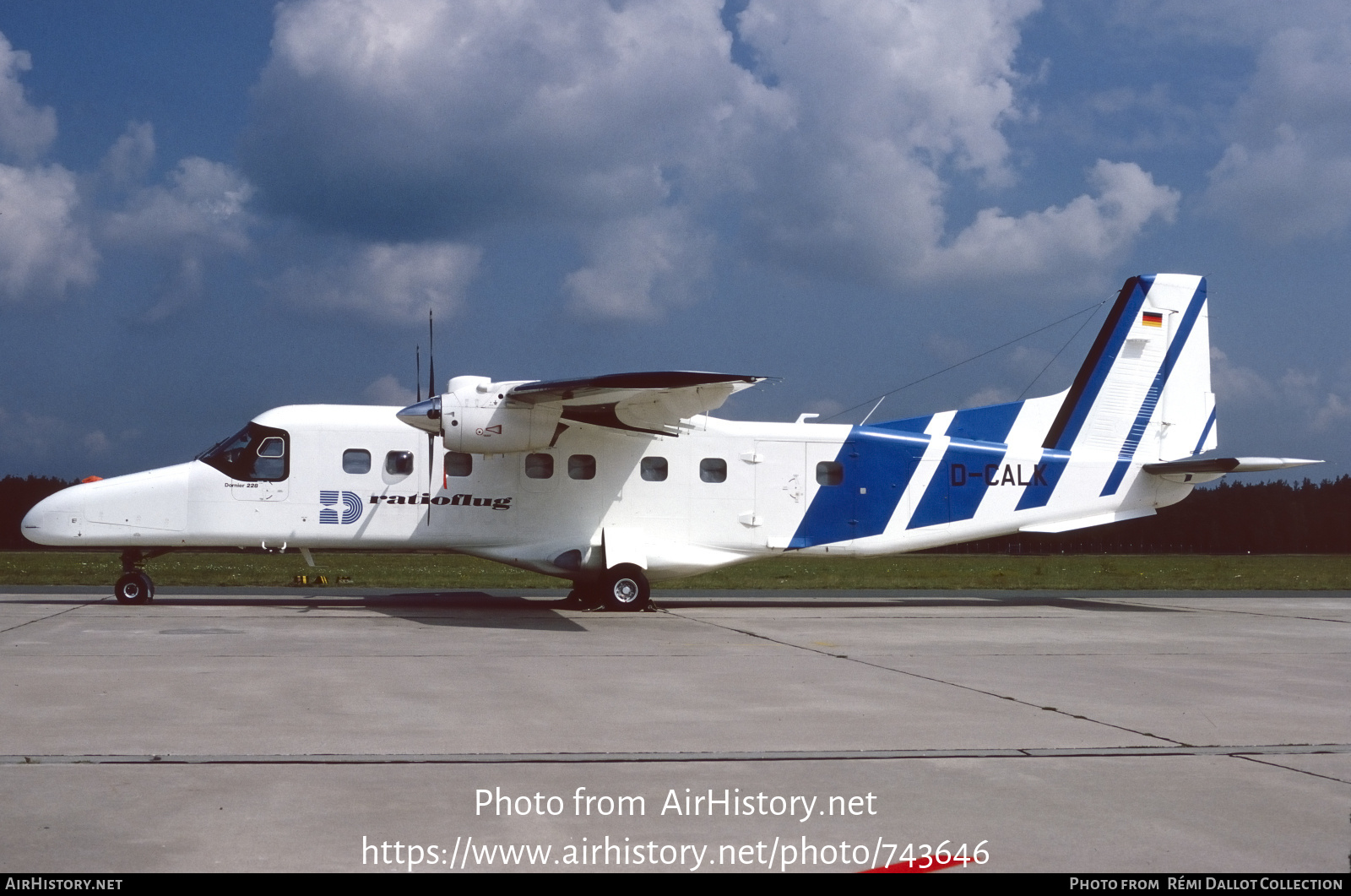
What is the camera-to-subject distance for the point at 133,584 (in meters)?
16.9

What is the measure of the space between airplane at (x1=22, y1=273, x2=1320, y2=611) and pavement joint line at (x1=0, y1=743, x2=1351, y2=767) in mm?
9079

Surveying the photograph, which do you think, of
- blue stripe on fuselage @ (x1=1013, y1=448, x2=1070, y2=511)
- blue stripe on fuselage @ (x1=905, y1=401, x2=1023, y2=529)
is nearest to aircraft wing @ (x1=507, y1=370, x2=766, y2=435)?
blue stripe on fuselage @ (x1=905, y1=401, x2=1023, y2=529)

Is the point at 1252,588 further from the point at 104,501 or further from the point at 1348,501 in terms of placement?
the point at 1348,501

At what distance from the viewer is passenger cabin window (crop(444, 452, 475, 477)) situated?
1750 centimetres

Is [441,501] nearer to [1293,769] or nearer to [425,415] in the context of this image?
[425,415]

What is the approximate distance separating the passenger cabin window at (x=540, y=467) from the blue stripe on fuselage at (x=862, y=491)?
Result: 4.23m

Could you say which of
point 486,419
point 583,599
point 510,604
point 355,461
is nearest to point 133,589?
point 355,461

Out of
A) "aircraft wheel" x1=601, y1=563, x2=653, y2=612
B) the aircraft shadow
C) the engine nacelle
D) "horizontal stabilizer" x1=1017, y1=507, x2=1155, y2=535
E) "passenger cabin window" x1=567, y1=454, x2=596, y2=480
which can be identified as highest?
the engine nacelle

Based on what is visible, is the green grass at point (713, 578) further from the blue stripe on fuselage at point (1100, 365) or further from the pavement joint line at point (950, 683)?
the pavement joint line at point (950, 683)

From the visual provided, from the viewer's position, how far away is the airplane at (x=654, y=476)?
1689cm

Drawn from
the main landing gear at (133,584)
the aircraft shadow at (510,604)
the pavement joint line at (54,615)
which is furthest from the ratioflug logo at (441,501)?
the pavement joint line at (54,615)

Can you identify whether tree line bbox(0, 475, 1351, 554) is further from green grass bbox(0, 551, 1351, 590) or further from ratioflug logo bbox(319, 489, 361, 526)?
ratioflug logo bbox(319, 489, 361, 526)

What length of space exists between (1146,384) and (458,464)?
12.2 m

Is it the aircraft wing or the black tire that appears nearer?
the aircraft wing
